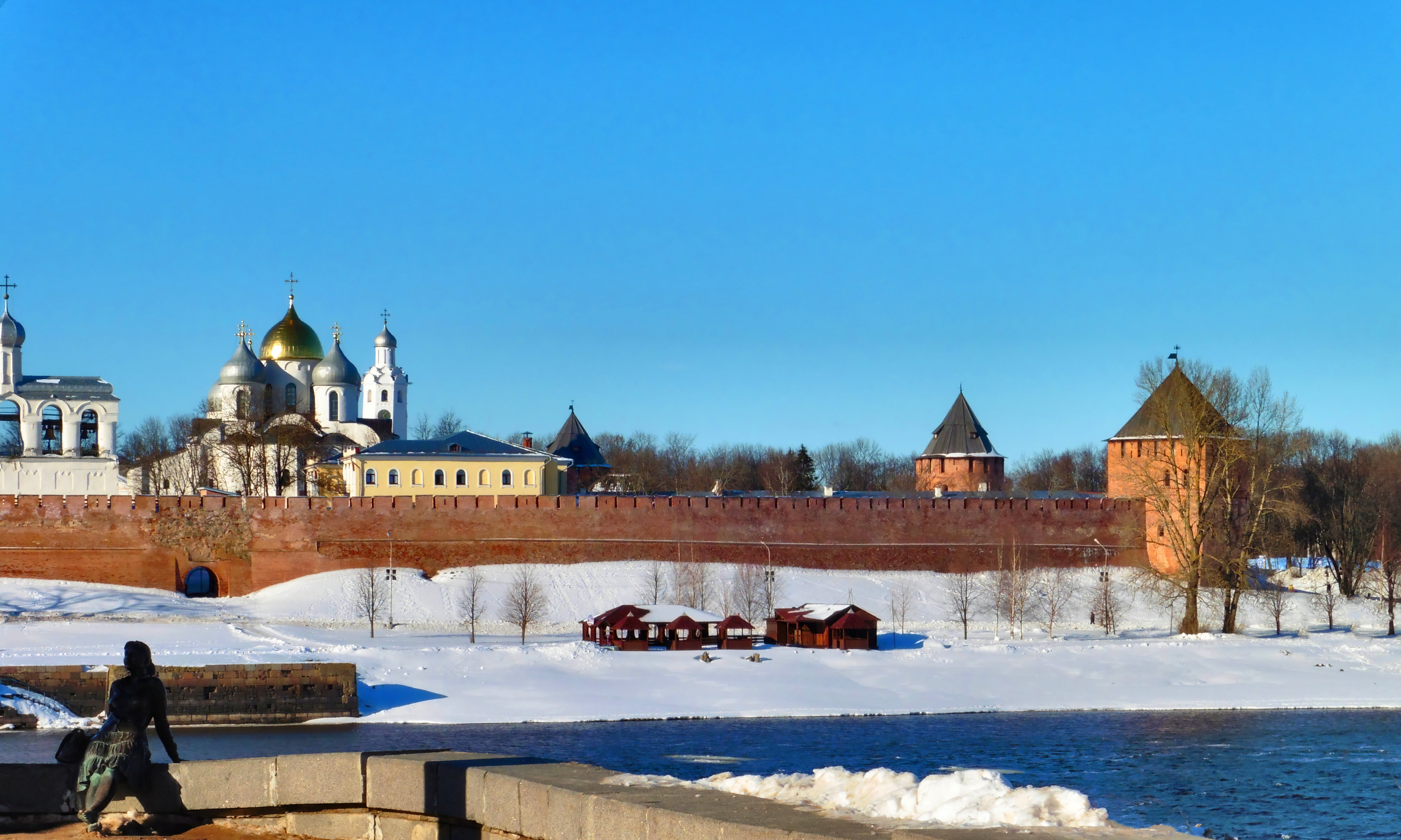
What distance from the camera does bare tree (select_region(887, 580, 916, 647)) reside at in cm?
3130

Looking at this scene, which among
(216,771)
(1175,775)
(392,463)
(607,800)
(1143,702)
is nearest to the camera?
(607,800)

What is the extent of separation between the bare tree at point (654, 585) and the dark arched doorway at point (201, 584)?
9443 mm

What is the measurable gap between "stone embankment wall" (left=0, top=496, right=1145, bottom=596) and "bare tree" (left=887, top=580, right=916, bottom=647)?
1786mm

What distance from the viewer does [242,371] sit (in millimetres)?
51188

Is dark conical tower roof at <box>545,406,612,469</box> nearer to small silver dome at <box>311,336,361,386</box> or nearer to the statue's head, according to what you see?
small silver dome at <box>311,336,361,386</box>

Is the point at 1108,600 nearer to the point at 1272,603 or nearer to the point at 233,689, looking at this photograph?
the point at 1272,603

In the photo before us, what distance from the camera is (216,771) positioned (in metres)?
6.04

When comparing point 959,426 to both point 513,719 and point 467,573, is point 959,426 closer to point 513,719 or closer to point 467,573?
point 467,573

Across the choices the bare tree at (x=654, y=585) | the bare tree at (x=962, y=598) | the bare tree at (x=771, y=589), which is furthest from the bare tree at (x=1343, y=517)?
the bare tree at (x=654, y=585)

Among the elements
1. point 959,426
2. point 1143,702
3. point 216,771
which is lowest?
point 1143,702

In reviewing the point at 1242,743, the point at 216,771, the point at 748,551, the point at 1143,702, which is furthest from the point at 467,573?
the point at 216,771

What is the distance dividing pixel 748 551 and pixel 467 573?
638 centimetres

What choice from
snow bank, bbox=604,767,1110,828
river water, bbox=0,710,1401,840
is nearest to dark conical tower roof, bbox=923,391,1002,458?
river water, bbox=0,710,1401,840

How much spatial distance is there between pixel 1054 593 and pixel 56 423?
26.0 m
